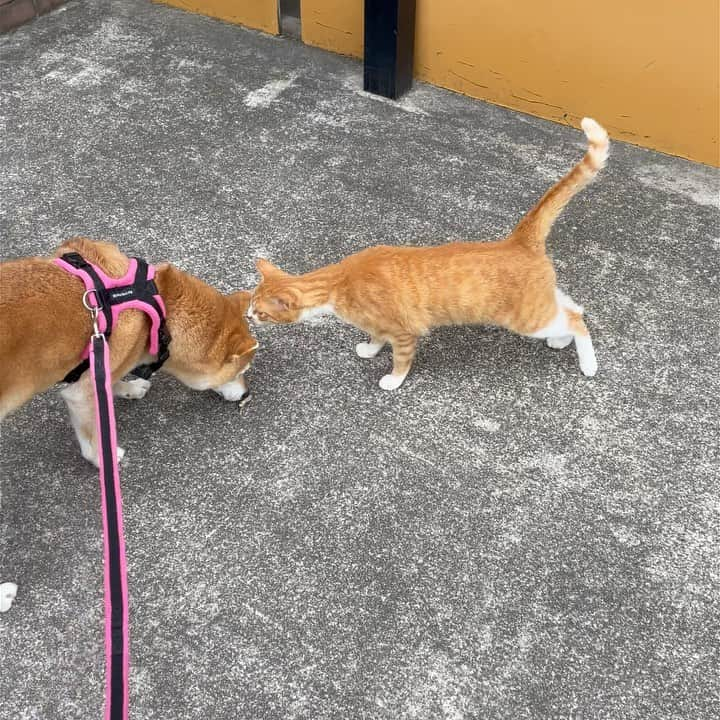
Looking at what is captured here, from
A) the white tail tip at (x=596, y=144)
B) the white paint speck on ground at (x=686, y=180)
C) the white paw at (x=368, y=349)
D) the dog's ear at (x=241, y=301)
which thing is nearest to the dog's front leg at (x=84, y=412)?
the dog's ear at (x=241, y=301)

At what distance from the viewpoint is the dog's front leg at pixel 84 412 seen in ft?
7.79

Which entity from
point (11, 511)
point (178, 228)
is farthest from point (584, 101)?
point (11, 511)

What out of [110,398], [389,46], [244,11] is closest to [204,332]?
[110,398]

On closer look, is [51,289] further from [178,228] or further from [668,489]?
[668,489]

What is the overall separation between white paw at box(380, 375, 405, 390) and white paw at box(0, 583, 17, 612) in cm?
162

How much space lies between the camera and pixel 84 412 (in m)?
2.45

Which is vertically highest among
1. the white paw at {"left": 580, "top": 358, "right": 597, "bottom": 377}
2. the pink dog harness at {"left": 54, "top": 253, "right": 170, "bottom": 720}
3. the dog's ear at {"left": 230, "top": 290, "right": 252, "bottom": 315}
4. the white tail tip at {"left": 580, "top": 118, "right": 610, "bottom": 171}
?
the white tail tip at {"left": 580, "top": 118, "right": 610, "bottom": 171}

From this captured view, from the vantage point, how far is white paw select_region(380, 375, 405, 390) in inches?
116

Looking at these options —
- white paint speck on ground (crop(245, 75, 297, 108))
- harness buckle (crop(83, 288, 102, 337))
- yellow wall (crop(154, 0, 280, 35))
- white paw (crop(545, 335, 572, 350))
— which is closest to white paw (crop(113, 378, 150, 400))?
harness buckle (crop(83, 288, 102, 337))

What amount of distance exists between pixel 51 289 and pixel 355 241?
1878 mm

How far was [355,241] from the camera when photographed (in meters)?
3.69

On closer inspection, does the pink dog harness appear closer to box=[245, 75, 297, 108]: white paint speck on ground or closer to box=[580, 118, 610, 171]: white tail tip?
box=[580, 118, 610, 171]: white tail tip

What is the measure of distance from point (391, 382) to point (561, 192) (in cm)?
107

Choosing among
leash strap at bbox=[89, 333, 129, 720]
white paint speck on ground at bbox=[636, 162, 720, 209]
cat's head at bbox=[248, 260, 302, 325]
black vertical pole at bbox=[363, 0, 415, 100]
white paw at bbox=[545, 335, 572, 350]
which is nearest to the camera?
leash strap at bbox=[89, 333, 129, 720]
